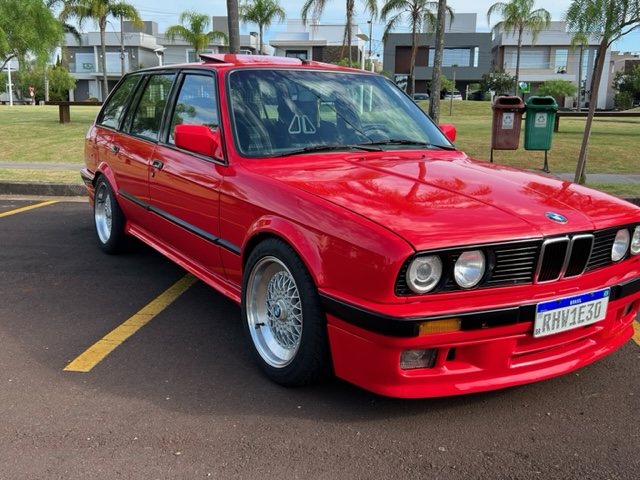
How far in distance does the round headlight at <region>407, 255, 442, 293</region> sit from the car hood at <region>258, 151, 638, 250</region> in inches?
3.2

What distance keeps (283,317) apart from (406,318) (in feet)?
2.79

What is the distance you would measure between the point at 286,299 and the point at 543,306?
120 cm

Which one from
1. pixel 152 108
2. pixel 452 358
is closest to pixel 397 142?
pixel 452 358

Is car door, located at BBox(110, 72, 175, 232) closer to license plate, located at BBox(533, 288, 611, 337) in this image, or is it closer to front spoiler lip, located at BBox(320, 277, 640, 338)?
front spoiler lip, located at BBox(320, 277, 640, 338)

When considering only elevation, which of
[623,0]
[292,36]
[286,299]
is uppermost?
[292,36]

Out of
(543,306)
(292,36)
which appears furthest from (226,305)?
(292,36)

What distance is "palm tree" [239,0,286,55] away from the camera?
4488cm

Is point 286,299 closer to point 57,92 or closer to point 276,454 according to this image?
point 276,454

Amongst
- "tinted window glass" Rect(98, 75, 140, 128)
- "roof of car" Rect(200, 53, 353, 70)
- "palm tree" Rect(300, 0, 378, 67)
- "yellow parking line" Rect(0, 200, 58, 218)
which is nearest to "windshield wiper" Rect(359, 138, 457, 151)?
"roof of car" Rect(200, 53, 353, 70)

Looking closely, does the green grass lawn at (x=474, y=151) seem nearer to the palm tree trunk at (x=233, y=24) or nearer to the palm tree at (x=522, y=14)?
the palm tree trunk at (x=233, y=24)

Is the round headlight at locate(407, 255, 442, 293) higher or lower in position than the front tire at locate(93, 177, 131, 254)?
higher

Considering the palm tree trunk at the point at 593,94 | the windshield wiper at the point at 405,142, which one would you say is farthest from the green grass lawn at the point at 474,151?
the windshield wiper at the point at 405,142

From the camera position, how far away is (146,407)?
2.97 m

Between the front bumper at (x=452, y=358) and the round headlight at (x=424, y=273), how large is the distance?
199 mm
